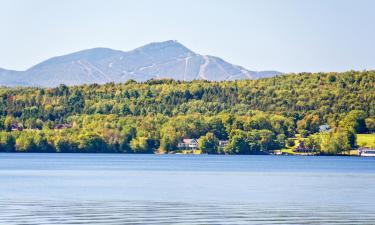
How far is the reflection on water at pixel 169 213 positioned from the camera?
43.8 metres

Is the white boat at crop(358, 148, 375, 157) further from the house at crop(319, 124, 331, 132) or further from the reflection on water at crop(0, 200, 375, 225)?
the reflection on water at crop(0, 200, 375, 225)

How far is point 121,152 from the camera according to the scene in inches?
7249

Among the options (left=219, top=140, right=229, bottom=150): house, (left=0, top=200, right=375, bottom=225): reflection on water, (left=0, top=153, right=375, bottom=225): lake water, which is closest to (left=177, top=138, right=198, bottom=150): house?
(left=219, top=140, right=229, bottom=150): house

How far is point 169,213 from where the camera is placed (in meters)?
47.0

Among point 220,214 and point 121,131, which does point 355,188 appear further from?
point 121,131

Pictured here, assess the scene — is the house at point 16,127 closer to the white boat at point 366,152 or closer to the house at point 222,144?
the house at point 222,144

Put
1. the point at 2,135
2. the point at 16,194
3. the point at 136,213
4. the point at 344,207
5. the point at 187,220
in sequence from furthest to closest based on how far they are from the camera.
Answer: the point at 2,135 < the point at 16,194 < the point at 344,207 < the point at 136,213 < the point at 187,220

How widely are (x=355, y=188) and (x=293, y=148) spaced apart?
373 ft

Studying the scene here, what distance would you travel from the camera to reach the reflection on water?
144 feet

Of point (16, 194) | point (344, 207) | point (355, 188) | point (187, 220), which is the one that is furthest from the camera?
point (355, 188)

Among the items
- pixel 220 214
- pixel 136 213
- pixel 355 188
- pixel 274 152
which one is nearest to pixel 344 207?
pixel 220 214

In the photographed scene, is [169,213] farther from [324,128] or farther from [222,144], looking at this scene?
[324,128]

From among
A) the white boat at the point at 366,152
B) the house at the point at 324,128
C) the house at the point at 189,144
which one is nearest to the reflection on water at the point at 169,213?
the white boat at the point at 366,152

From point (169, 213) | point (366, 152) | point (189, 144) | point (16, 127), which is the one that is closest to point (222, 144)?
point (189, 144)
